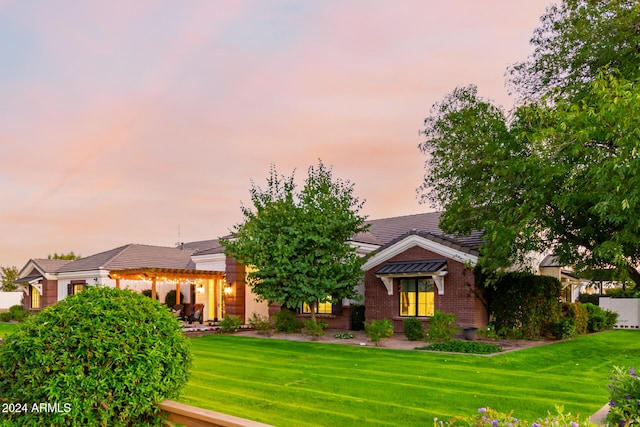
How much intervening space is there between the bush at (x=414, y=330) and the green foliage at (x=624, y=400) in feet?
45.8

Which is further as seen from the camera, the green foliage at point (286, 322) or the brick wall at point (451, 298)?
the green foliage at point (286, 322)

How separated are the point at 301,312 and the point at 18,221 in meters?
16.3

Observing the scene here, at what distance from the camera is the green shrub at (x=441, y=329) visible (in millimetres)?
18547

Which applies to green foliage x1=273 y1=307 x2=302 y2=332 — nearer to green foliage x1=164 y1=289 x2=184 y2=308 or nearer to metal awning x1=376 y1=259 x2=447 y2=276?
metal awning x1=376 y1=259 x2=447 y2=276

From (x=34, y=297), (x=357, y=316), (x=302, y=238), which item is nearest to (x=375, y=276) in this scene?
(x=357, y=316)

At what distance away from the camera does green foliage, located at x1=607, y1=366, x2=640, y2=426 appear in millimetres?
5671

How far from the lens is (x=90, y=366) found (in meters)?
5.73

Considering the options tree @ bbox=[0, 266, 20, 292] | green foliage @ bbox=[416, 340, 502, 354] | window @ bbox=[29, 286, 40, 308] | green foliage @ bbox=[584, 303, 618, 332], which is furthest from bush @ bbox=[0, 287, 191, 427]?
tree @ bbox=[0, 266, 20, 292]

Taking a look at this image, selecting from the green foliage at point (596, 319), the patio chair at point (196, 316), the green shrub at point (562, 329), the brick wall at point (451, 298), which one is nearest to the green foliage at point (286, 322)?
the brick wall at point (451, 298)

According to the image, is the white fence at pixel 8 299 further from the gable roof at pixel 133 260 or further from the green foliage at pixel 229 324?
the green foliage at pixel 229 324

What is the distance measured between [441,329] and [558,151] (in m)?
7.94

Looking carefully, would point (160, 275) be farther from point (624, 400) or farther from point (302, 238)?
point (624, 400)

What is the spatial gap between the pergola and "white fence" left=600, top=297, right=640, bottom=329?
22106mm

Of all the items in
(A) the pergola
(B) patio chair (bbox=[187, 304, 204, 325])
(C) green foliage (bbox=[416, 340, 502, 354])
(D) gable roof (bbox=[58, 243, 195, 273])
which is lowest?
(B) patio chair (bbox=[187, 304, 204, 325])
